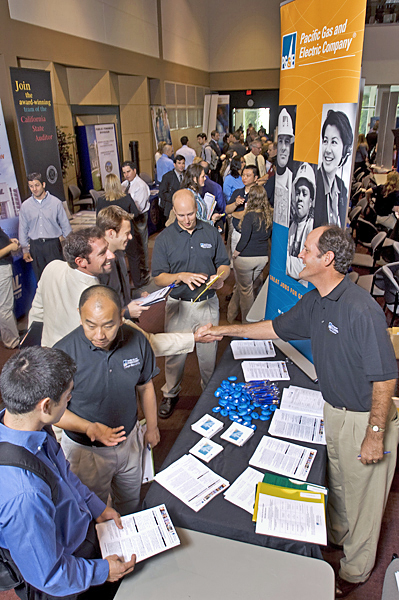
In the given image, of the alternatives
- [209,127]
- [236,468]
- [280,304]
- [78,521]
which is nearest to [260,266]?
[280,304]

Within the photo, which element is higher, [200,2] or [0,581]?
[200,2]

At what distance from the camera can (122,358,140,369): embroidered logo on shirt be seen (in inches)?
78.0

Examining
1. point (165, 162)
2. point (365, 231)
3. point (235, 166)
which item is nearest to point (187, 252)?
point (365, 231)

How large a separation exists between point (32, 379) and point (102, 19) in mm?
9541

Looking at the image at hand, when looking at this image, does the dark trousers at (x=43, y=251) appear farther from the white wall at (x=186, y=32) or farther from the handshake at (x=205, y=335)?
the white wall at (x=186, y=32)

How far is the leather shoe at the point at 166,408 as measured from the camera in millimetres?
3498

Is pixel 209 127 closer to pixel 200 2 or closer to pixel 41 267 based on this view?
pixel 200 2

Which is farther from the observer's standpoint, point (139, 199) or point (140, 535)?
point (139, 199)

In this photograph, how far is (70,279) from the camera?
2428 mm

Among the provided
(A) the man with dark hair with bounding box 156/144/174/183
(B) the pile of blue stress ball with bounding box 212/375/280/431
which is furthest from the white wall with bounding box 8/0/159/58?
(B) the pile of blue stress ball with bounding box 212/375/280/431

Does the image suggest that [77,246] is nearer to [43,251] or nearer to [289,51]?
[289,51]

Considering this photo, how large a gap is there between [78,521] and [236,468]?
74cm

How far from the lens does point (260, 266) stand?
4660 mm

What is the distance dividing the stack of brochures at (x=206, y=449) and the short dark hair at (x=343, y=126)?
186cm
